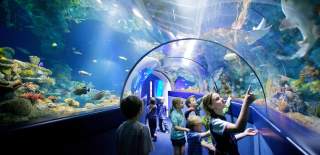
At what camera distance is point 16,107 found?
3896 millimetres

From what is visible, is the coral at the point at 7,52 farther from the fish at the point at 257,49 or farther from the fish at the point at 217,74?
the fish at the point at 217,74

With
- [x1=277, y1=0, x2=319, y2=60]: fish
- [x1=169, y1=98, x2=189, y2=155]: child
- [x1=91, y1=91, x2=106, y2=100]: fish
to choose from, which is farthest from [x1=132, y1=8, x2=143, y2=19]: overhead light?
[x1=277, y1=0, x2=319, y2=60]: fish

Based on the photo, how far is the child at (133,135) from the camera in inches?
120

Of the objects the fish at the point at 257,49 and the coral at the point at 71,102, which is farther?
the coral at the point at 71,102

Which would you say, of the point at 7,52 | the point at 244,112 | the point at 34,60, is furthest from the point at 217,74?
the point at 244,112

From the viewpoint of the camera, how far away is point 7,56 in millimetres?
5387

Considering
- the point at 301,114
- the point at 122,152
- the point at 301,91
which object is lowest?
the point at 122,152

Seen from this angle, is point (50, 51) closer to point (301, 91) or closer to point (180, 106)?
point (180, 106)

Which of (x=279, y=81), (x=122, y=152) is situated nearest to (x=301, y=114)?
(x=279, y=81)

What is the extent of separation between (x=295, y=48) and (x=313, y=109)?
1124mm

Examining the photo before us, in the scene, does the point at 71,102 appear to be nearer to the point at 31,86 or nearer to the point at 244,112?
the point at 31,86

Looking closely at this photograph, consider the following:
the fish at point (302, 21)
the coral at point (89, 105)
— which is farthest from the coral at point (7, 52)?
the fish at point (302, 21)

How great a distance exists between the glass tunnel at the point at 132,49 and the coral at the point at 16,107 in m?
0.01

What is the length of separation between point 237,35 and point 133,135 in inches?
200
